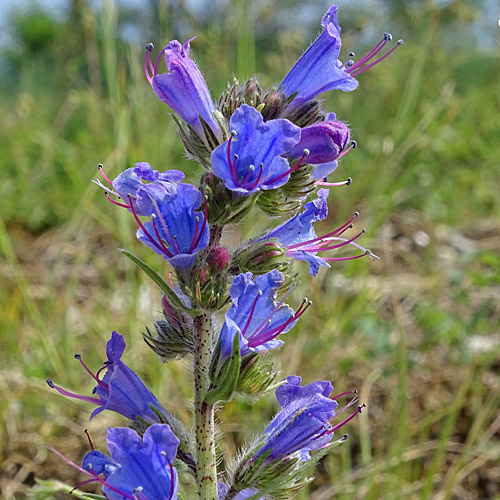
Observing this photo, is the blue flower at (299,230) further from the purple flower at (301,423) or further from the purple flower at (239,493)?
the purple flower at (239,493)

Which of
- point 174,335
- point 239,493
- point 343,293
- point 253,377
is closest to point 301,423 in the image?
point 253,377

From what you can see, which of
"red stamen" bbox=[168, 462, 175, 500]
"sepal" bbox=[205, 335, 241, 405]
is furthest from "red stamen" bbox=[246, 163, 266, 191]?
"red stamen" bbox=[168, 462, 175, 500]

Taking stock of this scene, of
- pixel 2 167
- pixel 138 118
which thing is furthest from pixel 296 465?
pixel 2 167

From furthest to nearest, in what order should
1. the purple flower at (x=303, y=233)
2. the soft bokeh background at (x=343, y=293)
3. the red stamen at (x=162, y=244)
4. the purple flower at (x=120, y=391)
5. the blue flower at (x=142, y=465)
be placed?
the soft bokeh background at (x=343, y=293), the purple flower at (x=303, y=233), the purple flower at (x=120, y=391), the red stamen at (x=162, y=244), the blue flower at (x=142, y=465)

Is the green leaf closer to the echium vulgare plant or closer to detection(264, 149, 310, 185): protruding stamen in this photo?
the echium vulgare plant

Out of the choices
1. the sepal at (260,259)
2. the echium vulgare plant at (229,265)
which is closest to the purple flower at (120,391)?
the echium vulgare plant at (229,265)

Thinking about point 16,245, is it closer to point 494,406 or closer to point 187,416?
point 187,416
